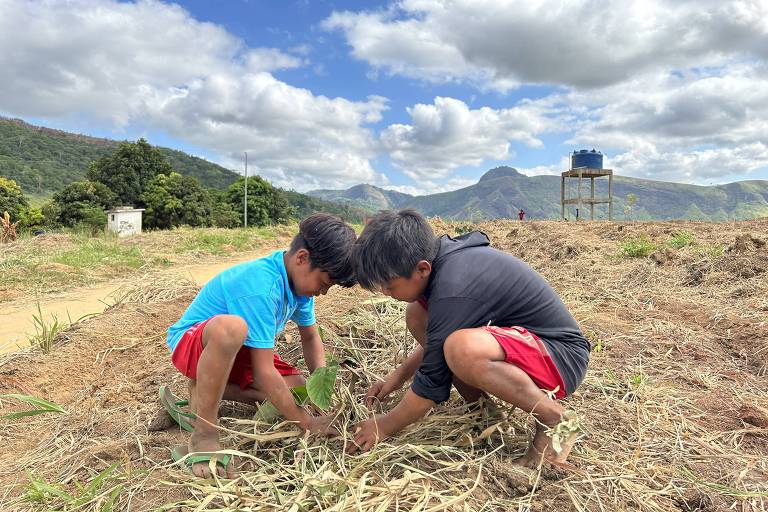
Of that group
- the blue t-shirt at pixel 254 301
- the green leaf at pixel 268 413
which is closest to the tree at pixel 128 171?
the blue t-shirt at pixel 254 301

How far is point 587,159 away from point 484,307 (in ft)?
63.1

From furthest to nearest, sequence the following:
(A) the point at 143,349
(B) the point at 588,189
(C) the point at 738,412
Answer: (B) the point at 588,189 → (A) the point at 143,349 → (C) the point at 738,412

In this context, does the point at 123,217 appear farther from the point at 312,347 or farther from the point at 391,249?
the point at 391,249

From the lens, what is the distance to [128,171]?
86.9 feet

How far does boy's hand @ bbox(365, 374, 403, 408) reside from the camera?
2.02 metres

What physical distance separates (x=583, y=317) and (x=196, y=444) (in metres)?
3.03

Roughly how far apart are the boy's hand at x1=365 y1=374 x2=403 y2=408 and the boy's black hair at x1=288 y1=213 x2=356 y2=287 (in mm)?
492

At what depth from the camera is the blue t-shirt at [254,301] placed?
5.74 feet

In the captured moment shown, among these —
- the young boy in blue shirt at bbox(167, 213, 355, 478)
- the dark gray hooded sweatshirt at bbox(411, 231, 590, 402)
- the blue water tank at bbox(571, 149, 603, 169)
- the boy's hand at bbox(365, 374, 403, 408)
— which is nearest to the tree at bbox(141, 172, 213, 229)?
the blue water tank at bbox(571, 149, 603, 169)

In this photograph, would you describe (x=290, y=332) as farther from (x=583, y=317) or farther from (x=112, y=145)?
(x=112, y=145)

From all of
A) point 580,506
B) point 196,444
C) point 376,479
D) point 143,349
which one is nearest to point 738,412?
point 580,506

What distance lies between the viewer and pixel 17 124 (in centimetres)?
6606

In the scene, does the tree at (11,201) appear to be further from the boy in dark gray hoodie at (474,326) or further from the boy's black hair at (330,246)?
the boy in dark gray hoodie at (474,326)

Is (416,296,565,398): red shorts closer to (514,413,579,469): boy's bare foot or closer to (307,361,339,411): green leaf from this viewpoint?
(514,413,579,469): boy's bare foot
